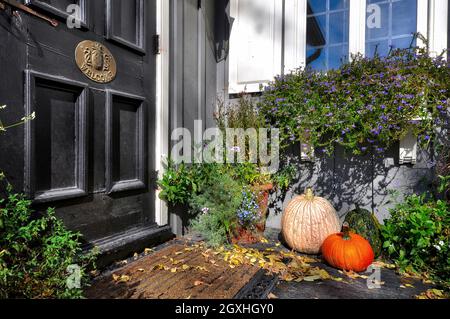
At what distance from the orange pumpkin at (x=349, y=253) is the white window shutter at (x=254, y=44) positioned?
192cm

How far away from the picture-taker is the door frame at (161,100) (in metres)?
2.61

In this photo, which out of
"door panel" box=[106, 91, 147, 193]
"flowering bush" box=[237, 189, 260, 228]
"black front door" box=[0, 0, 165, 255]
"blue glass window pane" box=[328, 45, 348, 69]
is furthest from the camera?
"blue glass window pane" box=[328, 45, 348, 69]

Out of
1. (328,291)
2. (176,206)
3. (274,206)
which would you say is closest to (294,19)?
(274,206)

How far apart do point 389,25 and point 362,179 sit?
5.35 feet

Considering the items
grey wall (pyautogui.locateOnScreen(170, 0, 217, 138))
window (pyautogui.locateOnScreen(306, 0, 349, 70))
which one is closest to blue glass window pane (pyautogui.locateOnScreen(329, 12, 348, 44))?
window (pyautogui.locateOnScreen(306, 0, 349, 70))

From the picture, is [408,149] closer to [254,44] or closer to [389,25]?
[389,25]

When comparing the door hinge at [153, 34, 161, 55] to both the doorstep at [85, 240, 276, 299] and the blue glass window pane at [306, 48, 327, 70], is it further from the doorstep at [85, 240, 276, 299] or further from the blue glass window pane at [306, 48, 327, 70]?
the doorstep at [85, 240, 276, 299]

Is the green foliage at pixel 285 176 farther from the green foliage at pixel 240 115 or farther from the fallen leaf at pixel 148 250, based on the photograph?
the fallen leaf at pixel 148 250

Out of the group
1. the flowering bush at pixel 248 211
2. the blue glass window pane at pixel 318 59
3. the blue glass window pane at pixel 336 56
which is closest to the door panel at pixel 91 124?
the flowering bush at pixel 248 211

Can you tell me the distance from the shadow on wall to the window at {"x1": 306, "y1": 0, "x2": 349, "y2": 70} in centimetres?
105

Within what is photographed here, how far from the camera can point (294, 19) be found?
3113 millimetres

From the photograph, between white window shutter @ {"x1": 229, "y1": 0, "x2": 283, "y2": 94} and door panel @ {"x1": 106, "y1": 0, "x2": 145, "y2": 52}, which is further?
white window shutter @ {"x1": 229, "y1": 0, "x2": 283, "y2": 94}

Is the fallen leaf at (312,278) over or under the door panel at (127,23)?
under

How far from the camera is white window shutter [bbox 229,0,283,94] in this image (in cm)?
315
